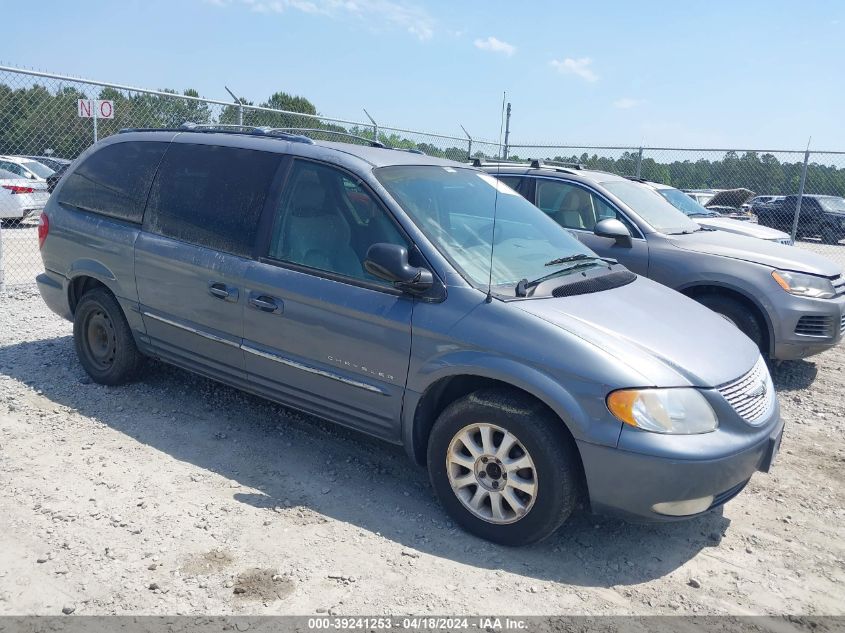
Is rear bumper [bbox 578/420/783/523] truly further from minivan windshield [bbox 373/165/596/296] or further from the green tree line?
the green tree line

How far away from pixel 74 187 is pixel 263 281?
2135mm

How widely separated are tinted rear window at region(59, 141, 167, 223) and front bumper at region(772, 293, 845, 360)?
16.6 ft

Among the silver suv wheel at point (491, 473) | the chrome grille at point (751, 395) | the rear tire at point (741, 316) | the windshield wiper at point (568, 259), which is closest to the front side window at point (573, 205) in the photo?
the rear tire at point (741, 316)

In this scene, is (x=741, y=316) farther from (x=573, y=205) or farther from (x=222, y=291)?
(x=222, y=291)

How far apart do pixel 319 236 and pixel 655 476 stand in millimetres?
2173

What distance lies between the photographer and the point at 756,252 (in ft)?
20.6

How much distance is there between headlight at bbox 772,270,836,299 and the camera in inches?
232

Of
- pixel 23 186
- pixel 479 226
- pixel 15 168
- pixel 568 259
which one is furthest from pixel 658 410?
pixel 15 168

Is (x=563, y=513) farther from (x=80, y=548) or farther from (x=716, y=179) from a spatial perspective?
(x=716, y=179)

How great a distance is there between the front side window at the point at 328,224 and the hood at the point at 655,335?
0.92 metres

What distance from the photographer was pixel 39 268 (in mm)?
10297

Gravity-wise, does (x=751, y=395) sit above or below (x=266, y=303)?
below

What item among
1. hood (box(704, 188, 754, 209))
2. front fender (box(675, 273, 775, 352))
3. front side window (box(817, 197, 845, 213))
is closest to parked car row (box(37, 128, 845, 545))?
front fender (box(675, 273, 775, 352))

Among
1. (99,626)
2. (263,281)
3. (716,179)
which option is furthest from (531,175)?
(716,179)
